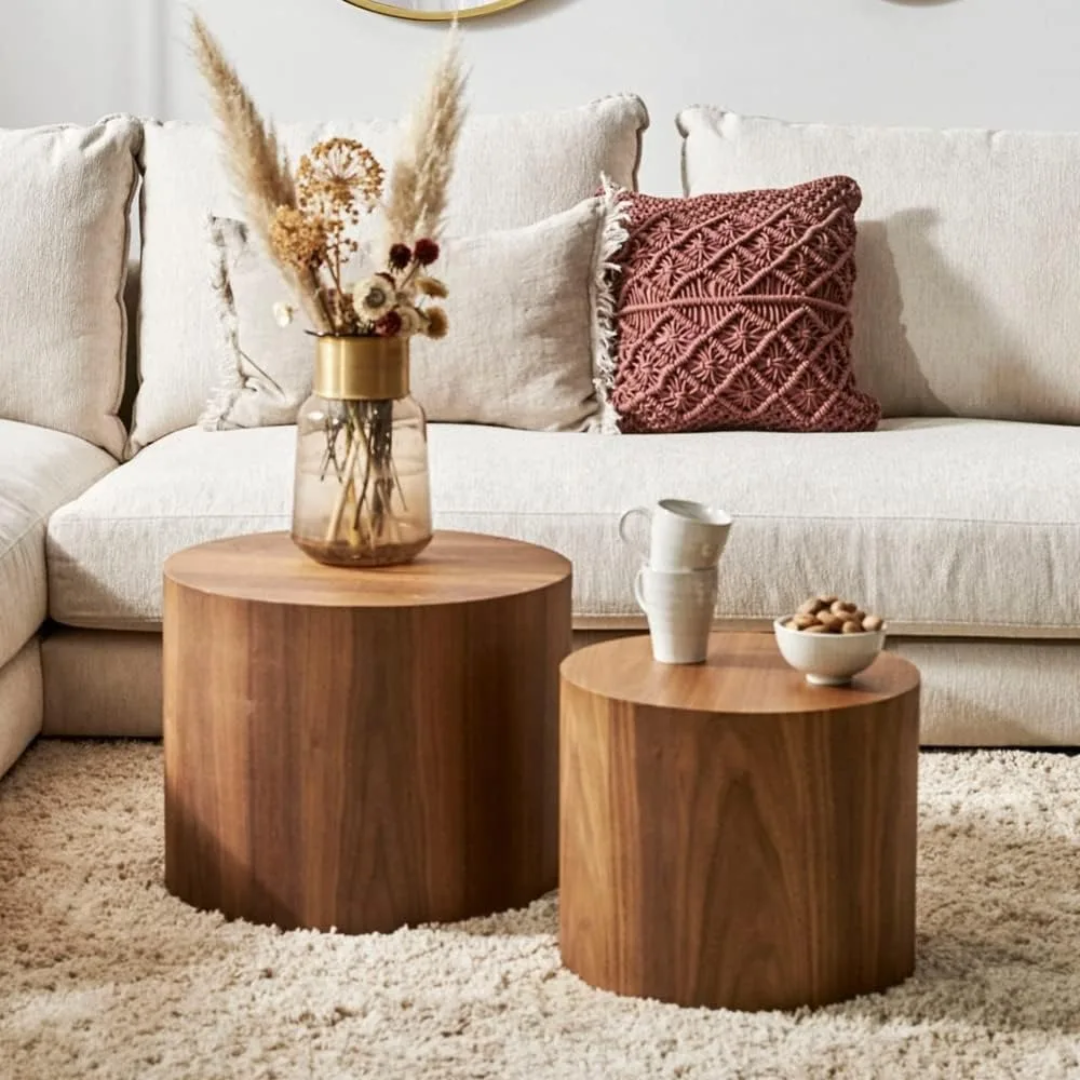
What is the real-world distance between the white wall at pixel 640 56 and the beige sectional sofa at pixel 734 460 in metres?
0.48

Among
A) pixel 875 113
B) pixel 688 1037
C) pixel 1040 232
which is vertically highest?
pixel 875 113

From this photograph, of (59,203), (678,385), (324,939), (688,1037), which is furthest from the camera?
(59,203)

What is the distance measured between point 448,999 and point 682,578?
19.0 inches

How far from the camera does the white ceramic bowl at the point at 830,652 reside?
173cm

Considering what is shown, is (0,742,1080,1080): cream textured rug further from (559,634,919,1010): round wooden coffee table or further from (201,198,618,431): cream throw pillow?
(201,198,618,431): cream throw pillow

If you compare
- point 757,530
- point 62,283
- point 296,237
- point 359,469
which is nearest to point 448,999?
point 359,469

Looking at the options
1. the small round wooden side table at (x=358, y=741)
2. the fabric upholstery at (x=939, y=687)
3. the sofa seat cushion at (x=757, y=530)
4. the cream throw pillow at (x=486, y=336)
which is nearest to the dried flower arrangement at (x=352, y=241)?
the small round wooden side table at (x=358, y=741)

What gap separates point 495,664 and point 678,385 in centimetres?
107

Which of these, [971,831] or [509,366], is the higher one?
[509,366]

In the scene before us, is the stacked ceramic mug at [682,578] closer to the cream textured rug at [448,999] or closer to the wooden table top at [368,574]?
the wooden table top at [368,574]

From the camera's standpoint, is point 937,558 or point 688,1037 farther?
point 937,558

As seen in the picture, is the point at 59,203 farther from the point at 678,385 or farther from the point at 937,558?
the point at 937,558

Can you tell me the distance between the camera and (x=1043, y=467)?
2.58 metres

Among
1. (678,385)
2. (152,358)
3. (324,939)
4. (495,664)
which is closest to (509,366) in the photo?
(678,385)
